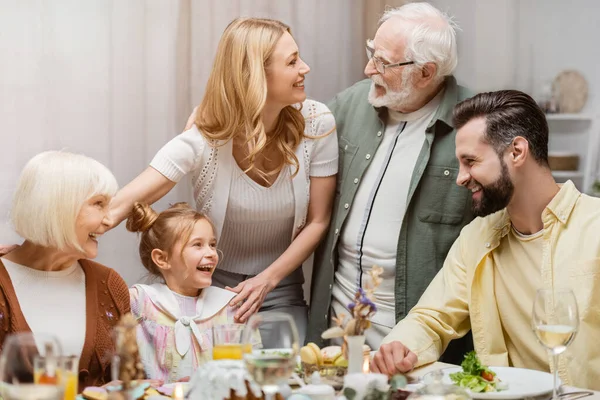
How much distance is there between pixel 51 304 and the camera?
208cm

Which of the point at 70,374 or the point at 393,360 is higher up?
the point at 70,374

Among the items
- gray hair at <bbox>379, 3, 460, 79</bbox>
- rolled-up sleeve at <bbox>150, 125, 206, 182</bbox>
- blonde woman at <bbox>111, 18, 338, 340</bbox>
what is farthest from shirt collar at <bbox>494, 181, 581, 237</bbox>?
rolled-up sleeve at <bbox>150, 125, 206, 182</bbox>

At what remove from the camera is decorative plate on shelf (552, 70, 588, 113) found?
11.9ft

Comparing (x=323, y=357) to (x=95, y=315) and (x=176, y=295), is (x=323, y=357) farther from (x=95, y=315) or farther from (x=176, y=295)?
(x=176, y=295)

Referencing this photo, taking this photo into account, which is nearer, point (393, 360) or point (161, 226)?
point (393, 360)

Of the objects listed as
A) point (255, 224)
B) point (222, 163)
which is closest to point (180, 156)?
point (222, 163)

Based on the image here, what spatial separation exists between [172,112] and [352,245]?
87 centimetres

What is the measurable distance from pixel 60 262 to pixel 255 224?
0.86 m

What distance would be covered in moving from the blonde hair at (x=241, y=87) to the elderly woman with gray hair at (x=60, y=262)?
62 centimetres

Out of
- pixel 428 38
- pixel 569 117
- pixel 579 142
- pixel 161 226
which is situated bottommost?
pixel 161 226

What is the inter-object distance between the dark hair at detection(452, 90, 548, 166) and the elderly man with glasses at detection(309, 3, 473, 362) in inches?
16.0

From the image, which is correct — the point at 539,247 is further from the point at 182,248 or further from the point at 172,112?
the point at 172,112

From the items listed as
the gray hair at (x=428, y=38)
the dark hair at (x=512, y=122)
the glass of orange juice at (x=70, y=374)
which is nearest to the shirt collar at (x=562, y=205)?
the dark hair at (x=512, y=122)

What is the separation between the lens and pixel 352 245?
9.36ft
